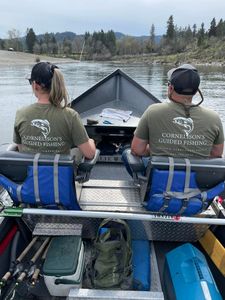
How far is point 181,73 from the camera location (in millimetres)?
2439


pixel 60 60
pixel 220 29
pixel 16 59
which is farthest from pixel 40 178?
pixel 220 29

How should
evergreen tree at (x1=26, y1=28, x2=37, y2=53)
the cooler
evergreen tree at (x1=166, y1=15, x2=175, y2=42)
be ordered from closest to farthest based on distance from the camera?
the cooler → evergreen tree at (x1=26, y1=28, x2=37, y2=53) → evergreen tree at (x1=166, y1=15, x2=175, y2=42)

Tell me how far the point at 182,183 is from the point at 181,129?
0.39m

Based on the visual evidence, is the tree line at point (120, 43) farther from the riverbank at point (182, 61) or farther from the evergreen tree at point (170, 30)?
the riverbank at point (182, 61)

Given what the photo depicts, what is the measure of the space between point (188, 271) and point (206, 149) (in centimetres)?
88

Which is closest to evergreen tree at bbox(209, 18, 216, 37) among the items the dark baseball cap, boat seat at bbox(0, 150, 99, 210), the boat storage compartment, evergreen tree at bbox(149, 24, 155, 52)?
evergreen tree at bbox(149, 24, 155, 52)

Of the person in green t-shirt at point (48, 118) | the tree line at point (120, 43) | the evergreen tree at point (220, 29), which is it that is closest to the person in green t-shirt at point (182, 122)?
the person in green t-shirt at point (48, 118)

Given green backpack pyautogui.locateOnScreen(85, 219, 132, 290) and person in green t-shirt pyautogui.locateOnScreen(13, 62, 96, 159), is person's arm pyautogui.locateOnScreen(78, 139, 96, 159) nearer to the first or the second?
person in green t-shirt pyautogui.locateOnScreen(13, 62, 96, 159)

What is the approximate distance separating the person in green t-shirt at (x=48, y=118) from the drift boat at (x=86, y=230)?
0.61 feet

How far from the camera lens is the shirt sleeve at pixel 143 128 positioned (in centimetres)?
259

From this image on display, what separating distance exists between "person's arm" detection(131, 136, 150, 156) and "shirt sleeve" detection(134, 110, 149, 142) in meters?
0.04

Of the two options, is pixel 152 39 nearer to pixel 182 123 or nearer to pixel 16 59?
pixel 16 59

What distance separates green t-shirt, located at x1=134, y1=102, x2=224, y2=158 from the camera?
2.48 metres

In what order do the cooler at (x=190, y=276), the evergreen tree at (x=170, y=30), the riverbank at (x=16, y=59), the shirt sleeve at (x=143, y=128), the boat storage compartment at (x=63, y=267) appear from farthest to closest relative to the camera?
the evergreen tree at (x=170, y=30), the riverbank at (x=16, y=59), the shirt sleeve at (x=143, y=128), the boat storage compartment at (x=63, y=267), the cooler at (x=190, y=276)
